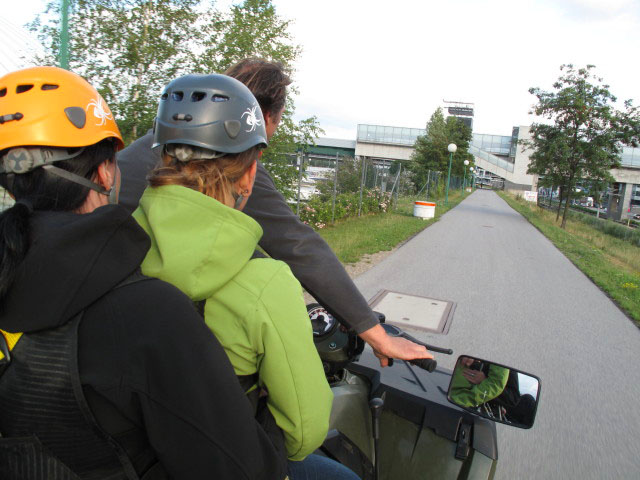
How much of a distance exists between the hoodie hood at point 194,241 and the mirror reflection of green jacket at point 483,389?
1025 mm

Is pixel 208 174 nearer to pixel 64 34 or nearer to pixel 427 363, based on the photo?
pixel 427 363

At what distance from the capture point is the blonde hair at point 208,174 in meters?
1.18

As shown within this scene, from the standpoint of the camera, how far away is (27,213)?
93 cm

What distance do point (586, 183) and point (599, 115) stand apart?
3.55 metres

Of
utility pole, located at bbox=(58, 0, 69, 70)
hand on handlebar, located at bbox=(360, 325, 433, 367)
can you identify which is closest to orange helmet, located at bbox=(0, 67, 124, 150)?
hand on handlebar, located at bbox=(360, 325, 433, 367)

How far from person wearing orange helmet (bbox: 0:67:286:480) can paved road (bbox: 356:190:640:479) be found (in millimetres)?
2798

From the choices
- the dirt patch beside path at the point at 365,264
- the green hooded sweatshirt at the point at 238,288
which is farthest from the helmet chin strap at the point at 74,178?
the dirt patch beside path at the point at 365,264

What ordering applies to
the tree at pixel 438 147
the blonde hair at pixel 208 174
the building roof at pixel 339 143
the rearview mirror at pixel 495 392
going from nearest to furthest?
the blonde hair at pixel 208 174 < the rearview mirror at pixel 495 392 < the tree at pixel 438 147 < the building roof at pixel 339 143

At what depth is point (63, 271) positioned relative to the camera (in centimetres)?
84

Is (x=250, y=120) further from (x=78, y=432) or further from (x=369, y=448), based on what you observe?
(x=369, y=448)

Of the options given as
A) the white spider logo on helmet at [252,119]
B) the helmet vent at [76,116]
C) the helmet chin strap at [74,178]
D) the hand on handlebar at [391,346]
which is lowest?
the hand on handlebar at [391,346]

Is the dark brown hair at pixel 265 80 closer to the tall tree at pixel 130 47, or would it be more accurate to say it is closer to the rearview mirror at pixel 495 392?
the rearview mirror at pixel 495 392

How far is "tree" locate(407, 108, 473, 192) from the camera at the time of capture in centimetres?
3825

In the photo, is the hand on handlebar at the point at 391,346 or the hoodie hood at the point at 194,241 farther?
the hand on handlebar at the point at 391,346
